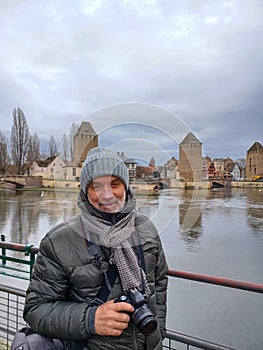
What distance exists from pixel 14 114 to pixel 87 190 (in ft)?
140

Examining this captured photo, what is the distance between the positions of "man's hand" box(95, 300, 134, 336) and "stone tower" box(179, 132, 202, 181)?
36.4 inches

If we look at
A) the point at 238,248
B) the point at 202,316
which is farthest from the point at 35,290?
the point at 238,248

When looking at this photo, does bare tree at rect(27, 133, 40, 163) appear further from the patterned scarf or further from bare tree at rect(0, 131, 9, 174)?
the patterned scarf

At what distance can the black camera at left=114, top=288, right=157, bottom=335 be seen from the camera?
829 millimetres

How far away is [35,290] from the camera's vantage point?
0.91 m

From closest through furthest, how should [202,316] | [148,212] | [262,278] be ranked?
[148,212]
[202,316]
[262,278]

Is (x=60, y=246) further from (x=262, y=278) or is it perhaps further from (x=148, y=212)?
(x=262, y=278)

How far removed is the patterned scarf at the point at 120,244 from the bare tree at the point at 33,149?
43009mm

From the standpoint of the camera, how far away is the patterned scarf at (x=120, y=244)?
2.95 feet

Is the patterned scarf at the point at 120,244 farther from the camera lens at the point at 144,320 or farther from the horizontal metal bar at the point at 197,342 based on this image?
the horizontal metal bar at the point at 197,342

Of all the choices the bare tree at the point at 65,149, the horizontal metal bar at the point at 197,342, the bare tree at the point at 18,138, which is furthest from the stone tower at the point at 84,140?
the bare tree at the point at 18,138

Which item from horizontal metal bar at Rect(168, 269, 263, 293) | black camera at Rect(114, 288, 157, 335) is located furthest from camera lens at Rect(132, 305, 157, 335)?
horizontal metal bar at Rect(168, 269, 263, 293)

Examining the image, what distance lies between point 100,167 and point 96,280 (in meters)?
0.35

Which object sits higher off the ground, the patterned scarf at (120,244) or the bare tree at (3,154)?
the bare tree at (3,154)
